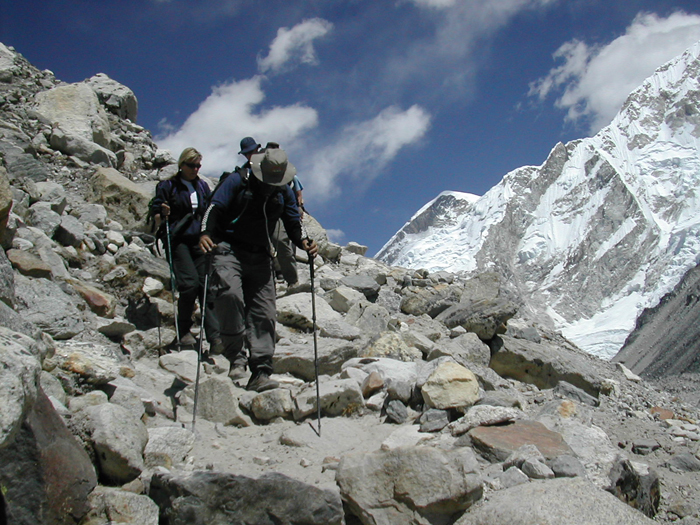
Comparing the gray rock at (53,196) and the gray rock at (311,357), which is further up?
the gray rock at (53,196)

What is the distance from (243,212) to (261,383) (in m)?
1.49

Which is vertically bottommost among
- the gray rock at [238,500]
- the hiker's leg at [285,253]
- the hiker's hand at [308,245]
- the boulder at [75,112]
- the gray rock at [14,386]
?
the gray rock at [238,500]

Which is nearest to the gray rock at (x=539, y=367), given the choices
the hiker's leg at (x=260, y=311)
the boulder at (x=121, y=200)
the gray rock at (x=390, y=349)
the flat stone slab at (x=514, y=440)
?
the gray rock at (x=390, y=349)

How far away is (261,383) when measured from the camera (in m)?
4.26

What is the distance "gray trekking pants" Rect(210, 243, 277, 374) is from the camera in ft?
14.3

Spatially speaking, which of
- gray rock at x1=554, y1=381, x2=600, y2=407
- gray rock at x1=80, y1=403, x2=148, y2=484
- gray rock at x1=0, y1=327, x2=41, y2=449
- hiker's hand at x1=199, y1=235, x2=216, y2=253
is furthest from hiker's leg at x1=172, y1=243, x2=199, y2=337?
gray rock at x1=554, y1=381, x2=600, y2=407

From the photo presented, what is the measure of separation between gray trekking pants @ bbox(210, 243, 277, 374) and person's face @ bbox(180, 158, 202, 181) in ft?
5.42

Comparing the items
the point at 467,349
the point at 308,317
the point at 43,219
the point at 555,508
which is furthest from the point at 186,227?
the point at 555,508

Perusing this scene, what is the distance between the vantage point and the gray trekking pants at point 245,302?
436 centimetres

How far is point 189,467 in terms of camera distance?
2.97 m

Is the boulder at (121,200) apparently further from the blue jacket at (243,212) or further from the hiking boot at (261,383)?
the hiking boot at (261,383)

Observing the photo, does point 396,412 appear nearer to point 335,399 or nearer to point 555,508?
point 335,399

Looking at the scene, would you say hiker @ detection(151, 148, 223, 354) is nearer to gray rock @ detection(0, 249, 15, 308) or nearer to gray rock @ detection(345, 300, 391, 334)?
gray rock @ detection(0, 249, 15, 308)

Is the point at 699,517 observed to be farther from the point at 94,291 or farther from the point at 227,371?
the point at 94,291
